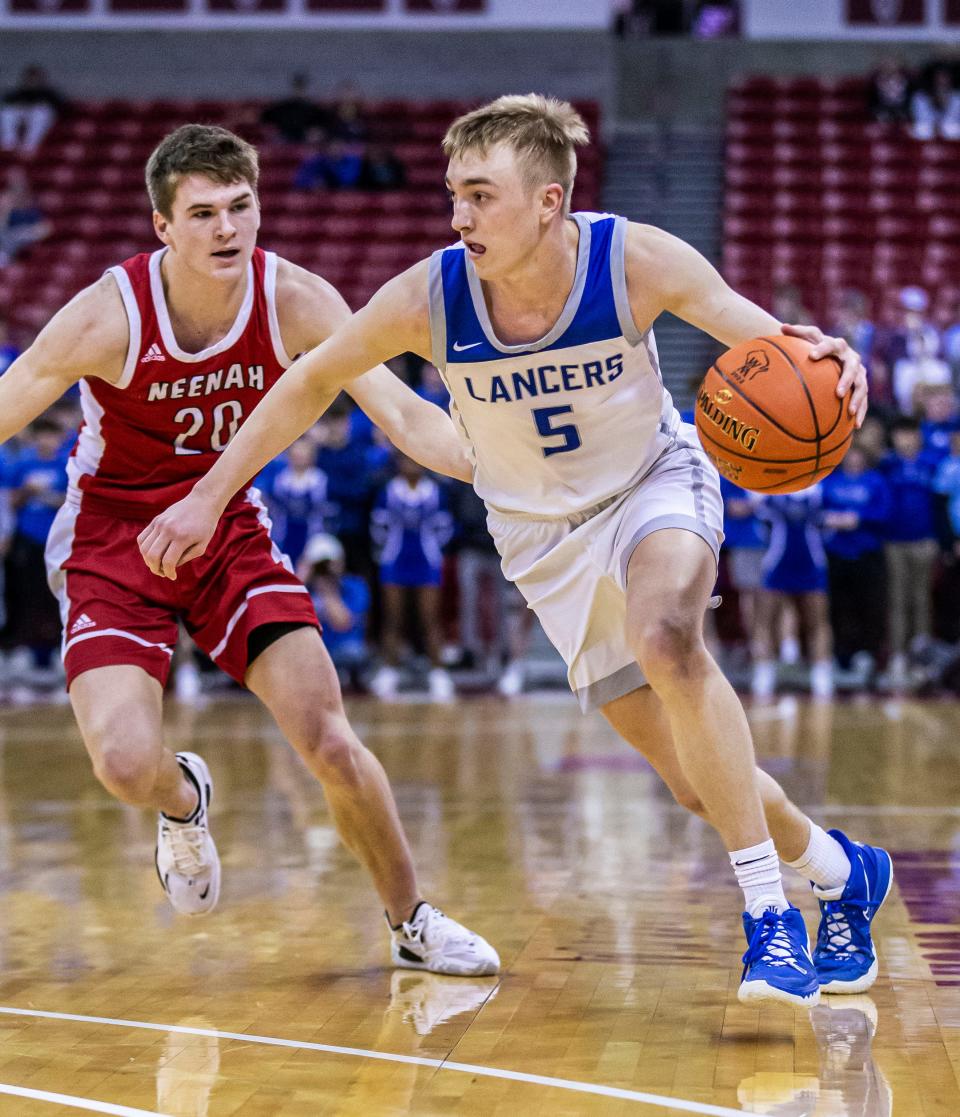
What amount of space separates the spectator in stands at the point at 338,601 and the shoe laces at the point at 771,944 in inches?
308

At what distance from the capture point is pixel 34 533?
11.6 m

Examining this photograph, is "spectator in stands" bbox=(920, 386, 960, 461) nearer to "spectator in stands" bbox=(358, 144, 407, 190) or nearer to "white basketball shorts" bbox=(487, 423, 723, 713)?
"spectator in stands" bbox=(358, 144, 407, 190)

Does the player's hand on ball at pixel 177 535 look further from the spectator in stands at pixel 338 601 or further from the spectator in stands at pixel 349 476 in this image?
the spectator in stands at pixel 349 476

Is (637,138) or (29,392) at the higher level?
(637,138)

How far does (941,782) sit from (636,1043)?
4.18m

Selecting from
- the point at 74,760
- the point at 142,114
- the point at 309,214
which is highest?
the point at 142,114

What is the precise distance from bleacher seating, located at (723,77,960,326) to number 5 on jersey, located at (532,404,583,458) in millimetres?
11891

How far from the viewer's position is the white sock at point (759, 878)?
3436 mm

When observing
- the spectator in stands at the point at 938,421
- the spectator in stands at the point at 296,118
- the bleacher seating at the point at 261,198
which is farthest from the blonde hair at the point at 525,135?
the spectator in stands at the point at 296,118

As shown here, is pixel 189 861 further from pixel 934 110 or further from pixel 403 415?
pixel 934 110

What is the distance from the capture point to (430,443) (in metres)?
4.09

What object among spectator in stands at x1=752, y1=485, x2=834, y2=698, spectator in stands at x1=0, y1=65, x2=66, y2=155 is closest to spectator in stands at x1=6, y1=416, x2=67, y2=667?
spectator in stands at x1=752, y1=485, x2=834, y2=698

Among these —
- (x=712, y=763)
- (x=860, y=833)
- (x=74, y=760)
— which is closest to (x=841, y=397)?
(x=712, y=763)

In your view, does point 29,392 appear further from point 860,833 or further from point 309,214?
point 309,214
